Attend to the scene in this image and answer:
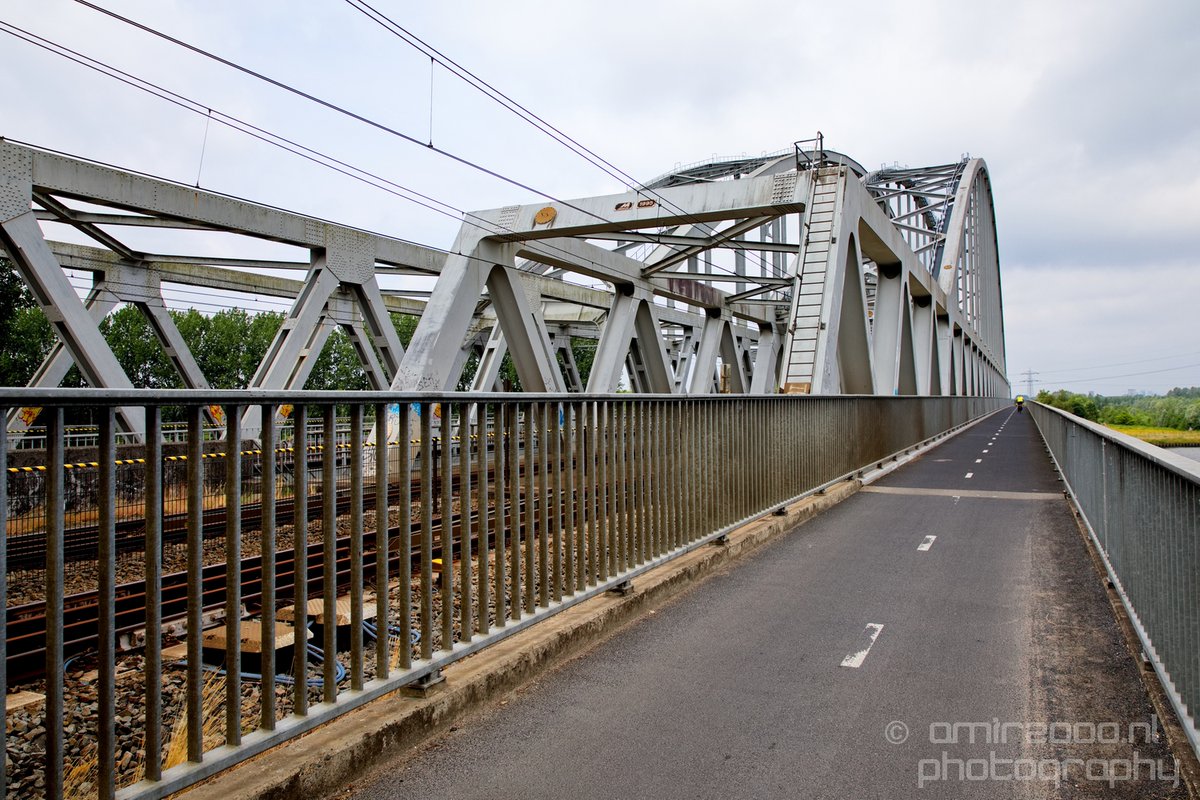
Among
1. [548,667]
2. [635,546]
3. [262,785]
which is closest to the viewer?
[262,785]

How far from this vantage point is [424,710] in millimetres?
3648

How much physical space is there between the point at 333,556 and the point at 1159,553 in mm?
4339

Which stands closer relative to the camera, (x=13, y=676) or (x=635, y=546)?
(x=13, y=676)

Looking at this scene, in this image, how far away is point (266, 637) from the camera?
301cm

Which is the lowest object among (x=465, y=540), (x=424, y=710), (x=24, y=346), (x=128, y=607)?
(x=128, y=607)

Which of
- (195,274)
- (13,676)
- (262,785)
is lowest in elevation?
(13,676)

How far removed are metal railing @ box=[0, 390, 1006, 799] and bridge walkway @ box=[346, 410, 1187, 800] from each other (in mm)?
519

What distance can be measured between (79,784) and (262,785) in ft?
3.77

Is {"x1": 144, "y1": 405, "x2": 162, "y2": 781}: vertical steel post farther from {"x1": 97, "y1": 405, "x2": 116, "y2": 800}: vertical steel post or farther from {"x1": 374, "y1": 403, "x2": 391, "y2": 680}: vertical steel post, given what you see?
{"x1": 374, "y1": 403, "x2": 391, "y2": 680}: vertical steel post

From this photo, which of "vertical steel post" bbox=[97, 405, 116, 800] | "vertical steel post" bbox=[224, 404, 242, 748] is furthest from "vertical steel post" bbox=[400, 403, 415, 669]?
"vertical steel post" bbox=[97, 405, 116, 800]

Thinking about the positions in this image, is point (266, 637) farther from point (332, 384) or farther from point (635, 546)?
point (332, 384)

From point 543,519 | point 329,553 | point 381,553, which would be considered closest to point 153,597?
point 329,553

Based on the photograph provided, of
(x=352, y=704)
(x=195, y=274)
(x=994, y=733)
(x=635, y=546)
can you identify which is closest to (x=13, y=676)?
(x=352, y=704)

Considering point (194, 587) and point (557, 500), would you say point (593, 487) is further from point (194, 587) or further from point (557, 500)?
point (194, 587)
